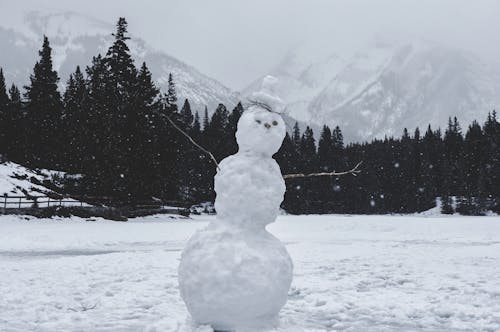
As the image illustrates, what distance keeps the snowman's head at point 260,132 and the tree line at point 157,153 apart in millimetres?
10040

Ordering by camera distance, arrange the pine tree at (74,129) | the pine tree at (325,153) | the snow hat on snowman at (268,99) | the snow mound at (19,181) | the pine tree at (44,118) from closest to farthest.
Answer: the snow hat on snowman at (268,99)
the snow mound at (19,181)
the pine tree at (74,129)
the pine tree at (44,118)
the pine tree at (325,153)

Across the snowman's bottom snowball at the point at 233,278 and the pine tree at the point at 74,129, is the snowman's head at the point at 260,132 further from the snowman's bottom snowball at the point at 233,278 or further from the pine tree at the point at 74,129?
the pine tree at the point at 74,129

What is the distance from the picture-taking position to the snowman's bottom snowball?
6332mm

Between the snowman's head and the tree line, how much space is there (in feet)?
32.9

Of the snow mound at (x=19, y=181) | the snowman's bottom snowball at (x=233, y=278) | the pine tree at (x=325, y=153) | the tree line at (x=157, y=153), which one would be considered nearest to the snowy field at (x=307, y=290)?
the snowman's bottom snowball at (x=233, y=278)

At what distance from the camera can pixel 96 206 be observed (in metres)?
34.2

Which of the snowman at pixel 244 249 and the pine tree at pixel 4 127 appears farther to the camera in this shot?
the pine tree at pixel 4 127

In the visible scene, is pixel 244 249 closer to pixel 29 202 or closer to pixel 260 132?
pixel 260 132

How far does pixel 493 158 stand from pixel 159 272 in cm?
7851

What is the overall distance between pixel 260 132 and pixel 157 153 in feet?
114

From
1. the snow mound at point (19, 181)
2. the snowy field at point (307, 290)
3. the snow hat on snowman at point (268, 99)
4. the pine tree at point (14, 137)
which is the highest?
the pine tree at point (14, 137)

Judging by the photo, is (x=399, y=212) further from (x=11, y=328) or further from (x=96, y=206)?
(x=11, y=328)

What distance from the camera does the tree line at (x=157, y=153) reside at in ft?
123

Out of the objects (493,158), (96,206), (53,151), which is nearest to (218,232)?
(96,206)
